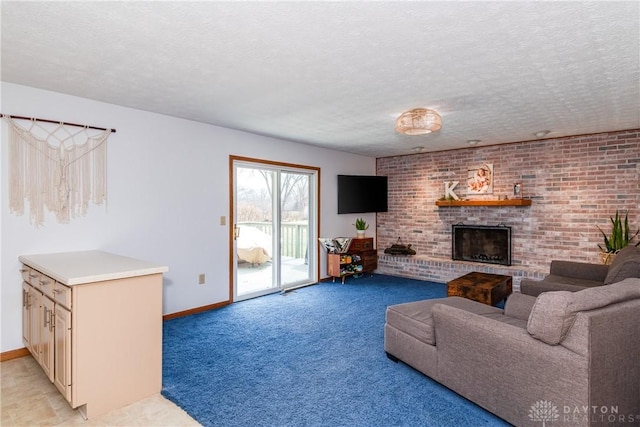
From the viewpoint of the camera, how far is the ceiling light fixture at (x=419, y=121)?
11.1 feet

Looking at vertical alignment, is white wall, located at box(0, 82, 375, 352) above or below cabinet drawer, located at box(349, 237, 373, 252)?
above

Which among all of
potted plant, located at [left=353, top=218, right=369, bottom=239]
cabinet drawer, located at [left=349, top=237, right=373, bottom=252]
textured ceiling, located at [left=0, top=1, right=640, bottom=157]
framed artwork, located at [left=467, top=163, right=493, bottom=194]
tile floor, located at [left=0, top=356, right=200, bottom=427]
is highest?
textured ceiling, located at [left=0, top=1, right=640, bottom=157]

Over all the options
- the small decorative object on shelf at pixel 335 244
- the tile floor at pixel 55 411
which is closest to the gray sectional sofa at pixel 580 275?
the small decorative object on shelf at pixel 335 244

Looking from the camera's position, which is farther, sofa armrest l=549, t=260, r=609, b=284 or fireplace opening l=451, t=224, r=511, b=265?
fireplace opening l=451, t=224, r=511, b=265

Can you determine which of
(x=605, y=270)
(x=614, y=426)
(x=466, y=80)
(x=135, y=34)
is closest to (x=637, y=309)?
(x=614, y=426)

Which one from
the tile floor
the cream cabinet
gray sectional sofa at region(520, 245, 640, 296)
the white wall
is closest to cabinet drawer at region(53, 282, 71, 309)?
the cream cabinet

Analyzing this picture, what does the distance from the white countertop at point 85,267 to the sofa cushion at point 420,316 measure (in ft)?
5.77

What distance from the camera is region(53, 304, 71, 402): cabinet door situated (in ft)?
6.88

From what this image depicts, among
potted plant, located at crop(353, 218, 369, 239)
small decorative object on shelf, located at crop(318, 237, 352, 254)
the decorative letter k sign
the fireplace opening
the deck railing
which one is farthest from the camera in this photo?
potted plant, located at crop(353, 218, 369, 239)

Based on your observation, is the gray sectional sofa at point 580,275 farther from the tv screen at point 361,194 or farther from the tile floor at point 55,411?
the tile floor at point 55,411

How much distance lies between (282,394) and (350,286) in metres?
3.25

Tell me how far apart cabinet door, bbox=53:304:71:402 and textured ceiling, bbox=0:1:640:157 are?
65.8 inches

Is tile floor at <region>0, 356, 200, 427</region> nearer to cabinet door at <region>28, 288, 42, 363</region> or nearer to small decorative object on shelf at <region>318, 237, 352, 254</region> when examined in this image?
cabinet door at <region>28, 288, 42, 363</region>

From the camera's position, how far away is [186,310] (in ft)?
13.5
